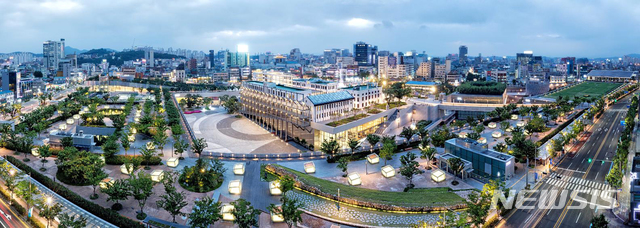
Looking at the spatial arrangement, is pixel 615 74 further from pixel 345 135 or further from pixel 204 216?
pixel 204 216

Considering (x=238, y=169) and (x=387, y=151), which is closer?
(x=238, y=169)

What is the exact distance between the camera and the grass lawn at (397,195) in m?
26.0

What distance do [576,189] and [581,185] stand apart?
144 cm

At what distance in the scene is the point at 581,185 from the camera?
3036 cm

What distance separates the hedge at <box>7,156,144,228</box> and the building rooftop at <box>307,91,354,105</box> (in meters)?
28.5

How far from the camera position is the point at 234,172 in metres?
32.7

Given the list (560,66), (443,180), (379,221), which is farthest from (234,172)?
(560,66)

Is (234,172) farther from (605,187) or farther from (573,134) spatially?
(573,134)

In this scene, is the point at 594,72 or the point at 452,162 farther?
the point at 594,72

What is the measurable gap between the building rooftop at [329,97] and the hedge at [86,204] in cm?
2851

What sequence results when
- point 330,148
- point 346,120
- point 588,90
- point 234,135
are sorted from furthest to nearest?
point 588,90, point 234,135, point 346,120, point 330,148

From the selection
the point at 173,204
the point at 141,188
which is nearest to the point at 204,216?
the point at 173,204

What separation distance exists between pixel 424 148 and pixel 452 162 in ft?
19.8

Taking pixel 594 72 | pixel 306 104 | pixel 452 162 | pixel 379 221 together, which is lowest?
pixel 379 221
